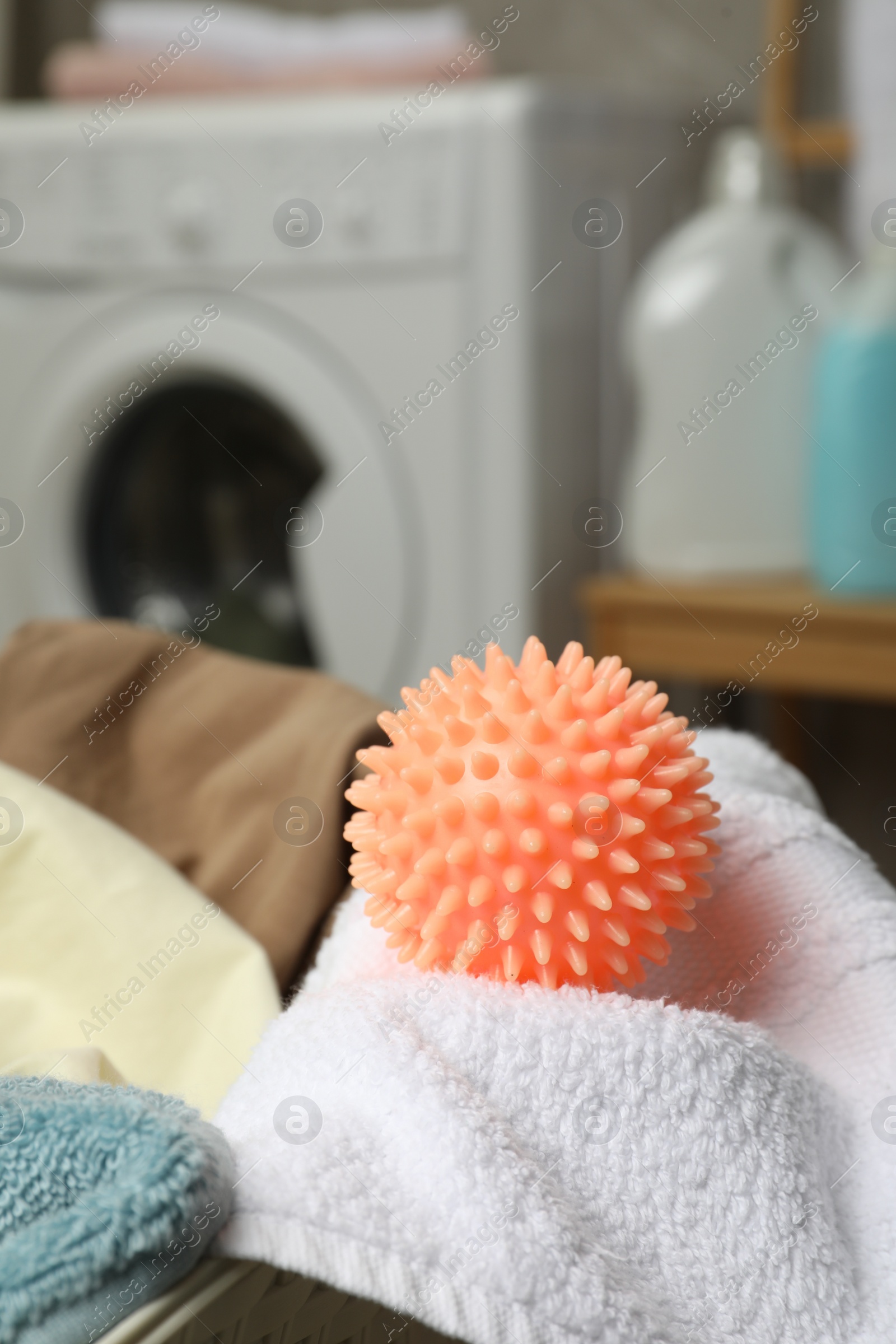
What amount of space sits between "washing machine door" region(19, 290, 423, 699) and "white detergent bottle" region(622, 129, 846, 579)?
28 centimetres

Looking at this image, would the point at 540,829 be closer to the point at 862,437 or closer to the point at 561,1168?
the point at 561,1168

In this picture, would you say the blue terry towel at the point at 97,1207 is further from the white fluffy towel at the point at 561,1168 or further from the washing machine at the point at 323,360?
the washing machine at the point at 323,360

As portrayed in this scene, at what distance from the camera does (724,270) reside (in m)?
1.28

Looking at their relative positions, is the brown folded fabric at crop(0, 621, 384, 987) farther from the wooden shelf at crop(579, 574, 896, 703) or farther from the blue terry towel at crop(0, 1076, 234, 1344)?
the wooden shelf at crop(579, 574, 896, 703)

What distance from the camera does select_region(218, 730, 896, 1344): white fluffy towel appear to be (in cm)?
33

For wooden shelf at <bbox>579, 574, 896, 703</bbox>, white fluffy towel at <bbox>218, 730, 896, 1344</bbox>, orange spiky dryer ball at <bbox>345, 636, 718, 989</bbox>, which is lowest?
white fluffy towel at <bbox>218, 730, 896, 1344</bbox>

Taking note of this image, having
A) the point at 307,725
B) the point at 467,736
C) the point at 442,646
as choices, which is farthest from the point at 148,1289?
the point at 442,646

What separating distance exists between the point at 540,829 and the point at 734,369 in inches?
39.3

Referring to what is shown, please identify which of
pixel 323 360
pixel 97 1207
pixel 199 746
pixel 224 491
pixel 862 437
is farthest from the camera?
pixel 224 491

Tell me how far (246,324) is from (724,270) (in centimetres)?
51

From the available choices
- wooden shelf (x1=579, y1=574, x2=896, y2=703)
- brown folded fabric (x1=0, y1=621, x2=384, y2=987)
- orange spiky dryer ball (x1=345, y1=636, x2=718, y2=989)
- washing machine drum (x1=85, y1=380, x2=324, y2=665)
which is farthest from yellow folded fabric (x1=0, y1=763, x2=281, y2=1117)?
washing machine drum (x1=85, y1=380, x2=324, y2=665)

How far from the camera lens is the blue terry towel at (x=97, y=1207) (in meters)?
0.30

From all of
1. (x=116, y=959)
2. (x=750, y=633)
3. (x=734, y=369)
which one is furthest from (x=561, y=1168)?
(x=734, y=369)

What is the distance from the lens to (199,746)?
2.22ft
